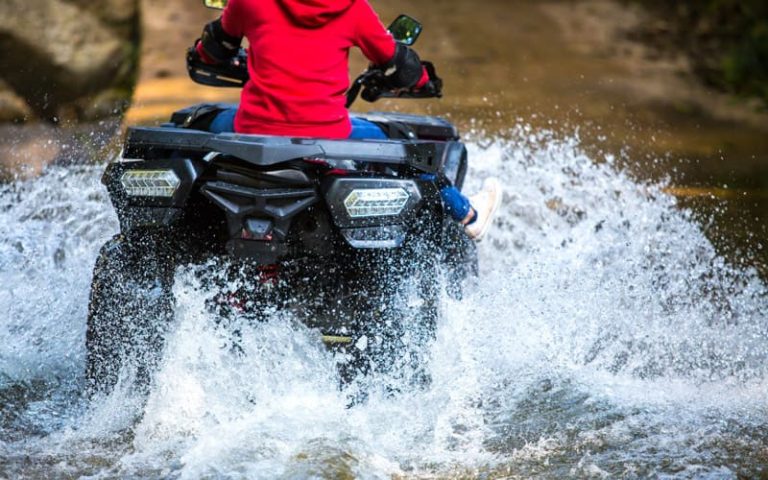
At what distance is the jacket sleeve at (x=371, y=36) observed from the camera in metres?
4.27

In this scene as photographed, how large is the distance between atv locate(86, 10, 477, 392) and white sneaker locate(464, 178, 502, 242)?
0.70 meters

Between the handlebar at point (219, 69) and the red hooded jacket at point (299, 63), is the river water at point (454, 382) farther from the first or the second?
the handlebar at point (219, 69)

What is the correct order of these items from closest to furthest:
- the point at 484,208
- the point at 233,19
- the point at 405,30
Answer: the point at 233,19, the point at 405,30, the point at 484,208

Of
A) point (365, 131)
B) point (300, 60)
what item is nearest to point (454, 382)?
point (365, 131)

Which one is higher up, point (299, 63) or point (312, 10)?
point (312, 10)

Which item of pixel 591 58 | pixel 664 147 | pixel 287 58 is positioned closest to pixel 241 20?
pixel 287 58

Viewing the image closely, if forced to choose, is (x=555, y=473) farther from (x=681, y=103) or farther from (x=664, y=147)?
(x=681, y=103)

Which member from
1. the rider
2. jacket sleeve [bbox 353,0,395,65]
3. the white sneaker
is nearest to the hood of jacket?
the rider

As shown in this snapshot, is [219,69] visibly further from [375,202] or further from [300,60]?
[375,202]

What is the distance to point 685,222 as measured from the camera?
655 cm

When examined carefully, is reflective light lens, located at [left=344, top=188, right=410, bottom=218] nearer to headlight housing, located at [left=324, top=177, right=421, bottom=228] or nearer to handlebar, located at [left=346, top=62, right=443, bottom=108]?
headlight housing, located at [left=324, top=177, right=421, bottom=228]

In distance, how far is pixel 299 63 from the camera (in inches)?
164

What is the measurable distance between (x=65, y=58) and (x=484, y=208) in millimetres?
5167

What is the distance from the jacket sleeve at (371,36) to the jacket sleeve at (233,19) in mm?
468
